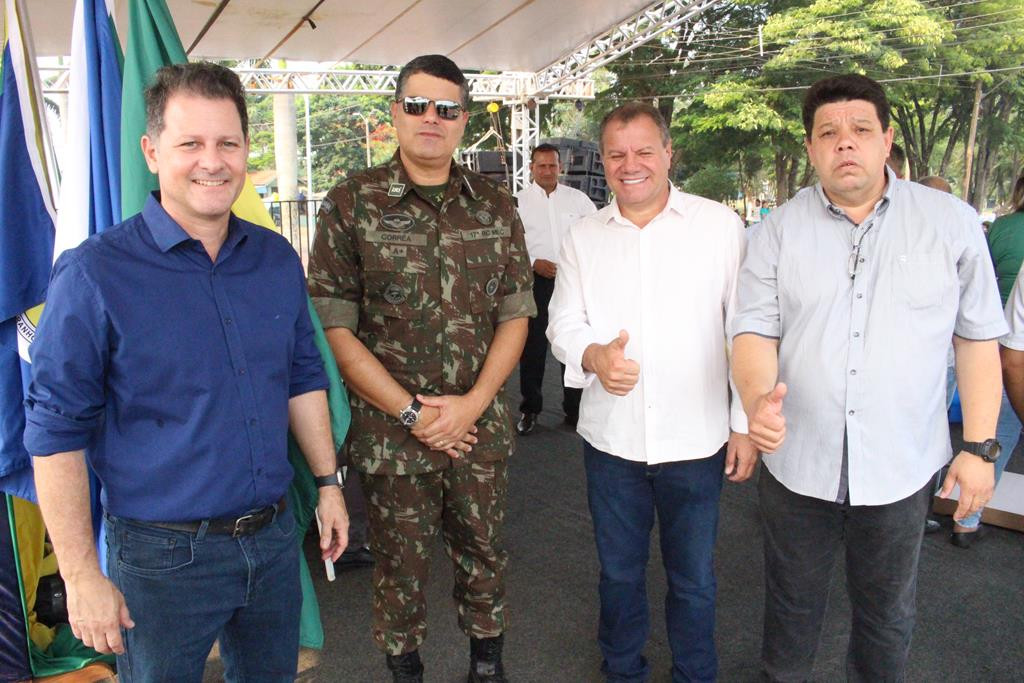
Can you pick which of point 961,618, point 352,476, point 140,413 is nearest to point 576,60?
point 352,476

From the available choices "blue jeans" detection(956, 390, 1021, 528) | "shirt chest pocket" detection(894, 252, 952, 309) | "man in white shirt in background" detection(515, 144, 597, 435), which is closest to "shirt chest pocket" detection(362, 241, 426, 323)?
"shirt chest pocket" detection(894, 252, 952, 309)

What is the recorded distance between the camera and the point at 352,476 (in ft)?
12.3

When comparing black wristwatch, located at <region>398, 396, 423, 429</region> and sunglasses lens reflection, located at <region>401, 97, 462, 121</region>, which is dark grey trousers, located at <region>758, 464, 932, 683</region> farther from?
sunglasses lens reflection, located at <region>401, 97, 462, 121</region>

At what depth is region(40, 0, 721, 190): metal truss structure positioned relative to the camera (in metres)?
8.24

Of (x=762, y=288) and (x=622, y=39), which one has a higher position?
(x=622, y=39)

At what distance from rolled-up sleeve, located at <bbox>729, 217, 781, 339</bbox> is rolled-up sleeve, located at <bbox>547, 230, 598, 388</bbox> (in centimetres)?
42

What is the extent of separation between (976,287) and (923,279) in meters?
0.14

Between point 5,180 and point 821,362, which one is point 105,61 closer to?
point 5,180

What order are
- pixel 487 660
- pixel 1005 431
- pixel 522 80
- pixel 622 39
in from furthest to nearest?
pixel 522 80
pixel 622 39
pixel 1005 431
pixel 487 660

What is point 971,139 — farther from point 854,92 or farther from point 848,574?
point 848,574

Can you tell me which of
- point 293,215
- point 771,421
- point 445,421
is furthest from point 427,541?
point 293,215

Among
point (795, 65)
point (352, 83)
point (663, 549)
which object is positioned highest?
point (795, 65)

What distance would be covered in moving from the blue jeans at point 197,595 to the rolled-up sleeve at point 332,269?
24.1 inches

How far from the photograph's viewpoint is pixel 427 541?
2.11 metres
